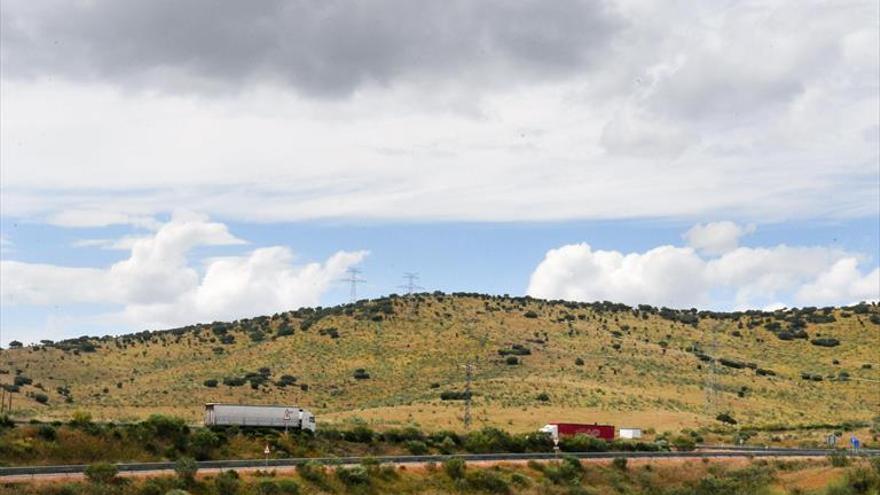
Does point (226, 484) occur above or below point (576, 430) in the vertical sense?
below

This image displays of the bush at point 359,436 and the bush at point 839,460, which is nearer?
the bush at point 839,460

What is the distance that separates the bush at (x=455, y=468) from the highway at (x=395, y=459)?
Result: 1990 mm

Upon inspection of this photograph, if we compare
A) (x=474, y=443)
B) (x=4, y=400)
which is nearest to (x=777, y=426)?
(x=474, y=443)

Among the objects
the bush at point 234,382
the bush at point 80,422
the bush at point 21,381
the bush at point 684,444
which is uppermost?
the bush at point 21,381

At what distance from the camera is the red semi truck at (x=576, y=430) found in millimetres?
80287

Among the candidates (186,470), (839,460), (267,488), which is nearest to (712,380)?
(839,460)

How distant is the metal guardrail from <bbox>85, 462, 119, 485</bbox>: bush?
1.50m

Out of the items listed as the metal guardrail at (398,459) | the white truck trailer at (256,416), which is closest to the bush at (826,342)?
the metal guardrail at (398,459)

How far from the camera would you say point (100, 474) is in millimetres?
47969

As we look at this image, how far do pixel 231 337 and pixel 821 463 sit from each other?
107411 millimetres

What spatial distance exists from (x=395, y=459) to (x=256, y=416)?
11.8 m

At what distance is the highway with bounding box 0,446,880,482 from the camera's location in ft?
160

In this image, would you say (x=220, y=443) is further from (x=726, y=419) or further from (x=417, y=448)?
(x=726, y=419)

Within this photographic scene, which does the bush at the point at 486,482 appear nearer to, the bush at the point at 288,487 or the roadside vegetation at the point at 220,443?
the roadside vegetation at the point at 220,443
